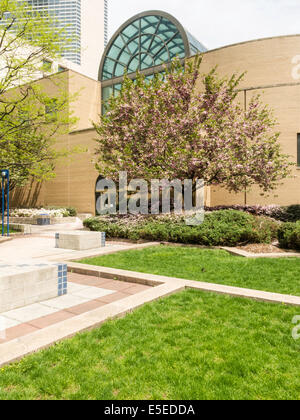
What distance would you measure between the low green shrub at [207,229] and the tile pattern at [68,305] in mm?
5714

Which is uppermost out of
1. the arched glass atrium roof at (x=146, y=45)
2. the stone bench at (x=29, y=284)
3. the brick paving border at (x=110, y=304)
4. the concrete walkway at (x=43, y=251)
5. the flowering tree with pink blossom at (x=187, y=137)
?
the arched glass atrium roof at (x=146, y=45)

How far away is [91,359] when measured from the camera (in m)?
3.33

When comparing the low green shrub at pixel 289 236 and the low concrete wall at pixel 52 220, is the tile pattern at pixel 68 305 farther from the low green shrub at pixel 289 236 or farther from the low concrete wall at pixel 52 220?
the low concrete wall at pixel 52 220

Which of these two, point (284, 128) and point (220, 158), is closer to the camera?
point (220, 158)

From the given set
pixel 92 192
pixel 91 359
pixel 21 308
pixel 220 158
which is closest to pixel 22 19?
pixel 220 158

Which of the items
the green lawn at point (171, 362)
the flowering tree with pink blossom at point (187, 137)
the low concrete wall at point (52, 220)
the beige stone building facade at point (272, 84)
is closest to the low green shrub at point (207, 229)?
the flowering tree with pink blossom at point (187, 137)

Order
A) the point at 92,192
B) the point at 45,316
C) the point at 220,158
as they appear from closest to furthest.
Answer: the point at 45,316 → the point at 220,158 → the point at 92,192

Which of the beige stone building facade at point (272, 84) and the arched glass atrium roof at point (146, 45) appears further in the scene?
the arched glass atrium roof at point (146, 45)

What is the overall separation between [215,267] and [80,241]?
5.55 meters

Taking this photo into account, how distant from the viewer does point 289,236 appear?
10398 mm

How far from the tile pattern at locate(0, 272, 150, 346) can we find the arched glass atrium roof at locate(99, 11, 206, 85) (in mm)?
22047

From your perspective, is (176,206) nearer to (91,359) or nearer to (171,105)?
(171,105)

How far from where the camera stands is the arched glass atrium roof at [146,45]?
2530cm

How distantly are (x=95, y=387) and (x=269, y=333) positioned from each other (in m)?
2.38
